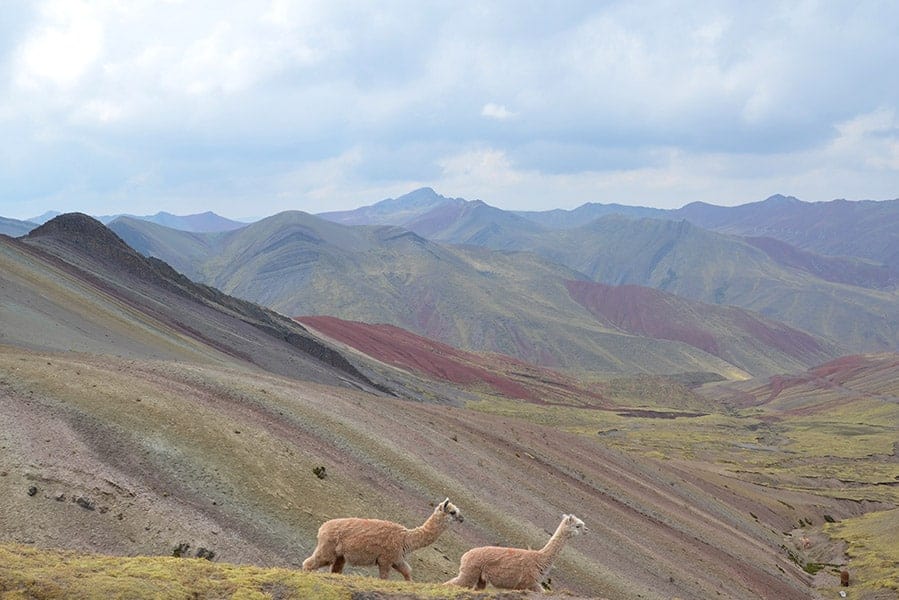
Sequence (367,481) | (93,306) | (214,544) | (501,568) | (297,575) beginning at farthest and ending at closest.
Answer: (93,306), (367,481), (214,544), (501,568), (297,575)

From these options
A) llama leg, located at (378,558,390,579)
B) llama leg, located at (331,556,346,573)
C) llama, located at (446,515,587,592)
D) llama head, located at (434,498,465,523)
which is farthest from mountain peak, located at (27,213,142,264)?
llama, located at (446,515,587,592)

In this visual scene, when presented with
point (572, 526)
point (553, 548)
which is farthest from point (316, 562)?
point (572, 526)

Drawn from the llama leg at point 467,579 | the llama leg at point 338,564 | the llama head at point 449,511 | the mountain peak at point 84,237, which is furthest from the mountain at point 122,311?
the llama leg at point 467,579

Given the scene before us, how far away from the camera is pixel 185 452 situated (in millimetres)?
31000

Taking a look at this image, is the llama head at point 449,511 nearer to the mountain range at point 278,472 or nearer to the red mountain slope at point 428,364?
the mountain range at point 278,472

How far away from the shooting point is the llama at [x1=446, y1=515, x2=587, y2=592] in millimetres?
19891

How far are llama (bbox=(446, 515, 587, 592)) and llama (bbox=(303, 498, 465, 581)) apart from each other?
1.41 meters

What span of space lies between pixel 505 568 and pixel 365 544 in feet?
13.5

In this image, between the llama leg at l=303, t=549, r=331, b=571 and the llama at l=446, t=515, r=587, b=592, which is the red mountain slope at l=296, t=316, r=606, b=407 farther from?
the llama leg at l=303, t=549, r=331, b=571

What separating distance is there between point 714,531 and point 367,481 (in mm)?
36237

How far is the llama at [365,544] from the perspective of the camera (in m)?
19.7

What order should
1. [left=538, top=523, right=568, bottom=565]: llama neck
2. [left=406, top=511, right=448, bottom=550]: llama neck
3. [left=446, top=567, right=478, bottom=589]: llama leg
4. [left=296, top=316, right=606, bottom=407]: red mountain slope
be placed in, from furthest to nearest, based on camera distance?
[left=296, top=316, right=606, bottom=407]: red mountain slope, [left=538, top=523, right=568, bottom=565]: llama neck, [left=406, top=511, right=448, bottom=550]: llama neck, [left=446, top=567, right=478, bottom=589]: llama leg

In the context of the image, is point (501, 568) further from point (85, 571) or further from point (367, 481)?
point (367, 481)

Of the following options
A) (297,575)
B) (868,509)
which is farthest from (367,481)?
(868,509)
